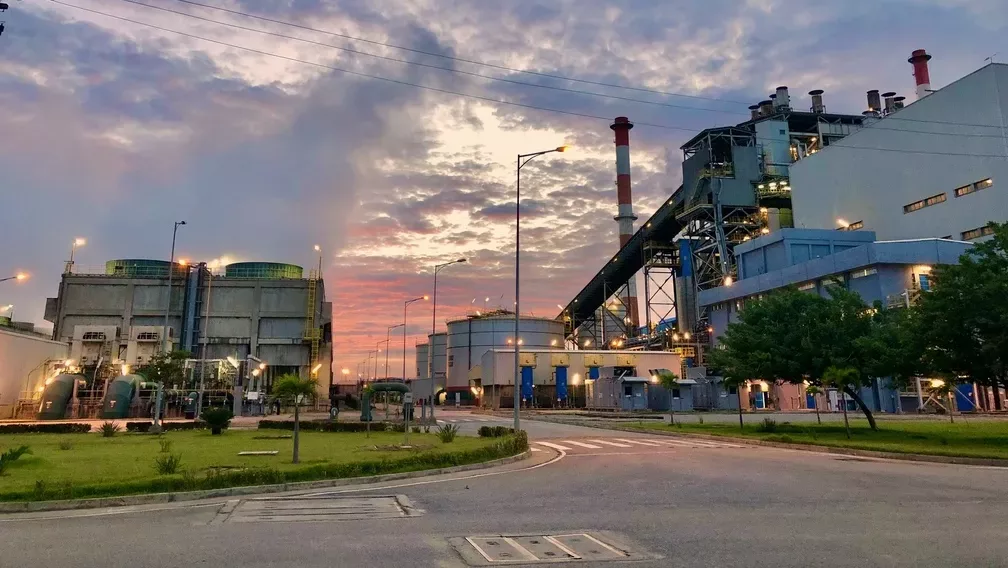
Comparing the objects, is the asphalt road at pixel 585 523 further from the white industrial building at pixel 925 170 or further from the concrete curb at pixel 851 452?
the white industrial building at pixel 925 170

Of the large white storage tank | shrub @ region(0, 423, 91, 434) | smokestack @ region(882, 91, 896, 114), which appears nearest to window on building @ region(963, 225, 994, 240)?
smokestack @ region(882, 91, 896, 114)

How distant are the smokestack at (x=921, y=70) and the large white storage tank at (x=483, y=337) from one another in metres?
62.2

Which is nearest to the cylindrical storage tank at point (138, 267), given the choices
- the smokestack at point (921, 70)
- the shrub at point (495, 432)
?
the shrub at point (495, 432)

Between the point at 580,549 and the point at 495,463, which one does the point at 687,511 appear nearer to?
the point at 580,549

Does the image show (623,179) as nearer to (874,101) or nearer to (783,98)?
(783,98)

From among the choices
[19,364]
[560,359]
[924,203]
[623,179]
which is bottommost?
[19,364]

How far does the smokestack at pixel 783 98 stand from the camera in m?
93.8

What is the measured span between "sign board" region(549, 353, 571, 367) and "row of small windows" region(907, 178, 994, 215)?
4035 centimetres

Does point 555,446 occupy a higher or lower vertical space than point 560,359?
lower

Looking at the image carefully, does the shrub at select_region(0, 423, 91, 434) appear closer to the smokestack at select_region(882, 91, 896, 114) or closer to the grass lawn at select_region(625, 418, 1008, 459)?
the grass lawn at select_region(625, 418, 1008, 459)

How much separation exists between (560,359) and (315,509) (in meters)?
66.9

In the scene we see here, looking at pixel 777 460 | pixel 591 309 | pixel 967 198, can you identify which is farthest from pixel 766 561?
pixel 591 309

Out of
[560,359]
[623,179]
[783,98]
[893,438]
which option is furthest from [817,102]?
[893,438]

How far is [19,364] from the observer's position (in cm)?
5084
